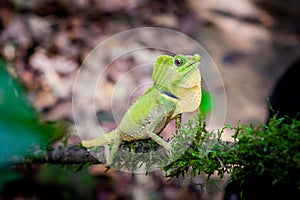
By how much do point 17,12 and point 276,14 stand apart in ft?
10.5

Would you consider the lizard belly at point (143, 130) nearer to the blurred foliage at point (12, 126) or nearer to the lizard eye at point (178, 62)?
the lizard eye at point (178, 62)

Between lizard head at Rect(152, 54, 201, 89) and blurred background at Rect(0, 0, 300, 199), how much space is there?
205 centimetres

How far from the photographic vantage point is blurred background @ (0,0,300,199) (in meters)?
3.38

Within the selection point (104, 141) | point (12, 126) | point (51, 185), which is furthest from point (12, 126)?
point (51, 185)

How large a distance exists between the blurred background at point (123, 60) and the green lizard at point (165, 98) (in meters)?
1.99

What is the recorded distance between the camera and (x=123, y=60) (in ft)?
14.2

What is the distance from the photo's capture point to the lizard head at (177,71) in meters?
1.19

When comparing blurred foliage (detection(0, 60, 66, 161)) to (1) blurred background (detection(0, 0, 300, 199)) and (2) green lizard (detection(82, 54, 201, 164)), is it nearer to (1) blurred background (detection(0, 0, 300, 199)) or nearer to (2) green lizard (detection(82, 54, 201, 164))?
(2) green lizard (detection(82, 54, 201, 164))

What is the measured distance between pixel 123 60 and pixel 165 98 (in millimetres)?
3145

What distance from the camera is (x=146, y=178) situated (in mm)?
3486

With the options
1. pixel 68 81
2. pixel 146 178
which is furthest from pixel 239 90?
pixel 68 81

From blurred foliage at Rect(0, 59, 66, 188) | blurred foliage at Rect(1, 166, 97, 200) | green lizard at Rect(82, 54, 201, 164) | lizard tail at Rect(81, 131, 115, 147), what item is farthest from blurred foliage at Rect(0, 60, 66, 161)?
blurred foliage at Rect(1, 166, 97, 200)

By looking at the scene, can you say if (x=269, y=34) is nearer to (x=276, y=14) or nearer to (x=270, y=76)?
(x=276, y=14)

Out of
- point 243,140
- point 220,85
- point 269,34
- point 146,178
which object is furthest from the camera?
point 269,34
